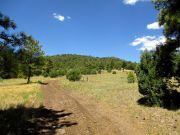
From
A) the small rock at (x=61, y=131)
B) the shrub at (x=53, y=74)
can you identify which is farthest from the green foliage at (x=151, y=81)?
the shrub at (x=53, y=74)

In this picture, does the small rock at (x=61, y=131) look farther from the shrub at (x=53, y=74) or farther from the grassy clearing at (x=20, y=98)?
the shrub at (x=53, y=74)

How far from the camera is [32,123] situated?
47.9 feet

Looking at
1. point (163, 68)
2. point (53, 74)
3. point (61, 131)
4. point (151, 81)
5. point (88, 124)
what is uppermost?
point (53, 74)

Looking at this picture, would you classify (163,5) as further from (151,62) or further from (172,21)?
(151,62)

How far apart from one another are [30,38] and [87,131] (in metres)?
5.15

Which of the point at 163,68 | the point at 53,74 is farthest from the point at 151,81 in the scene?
the point at 53,74

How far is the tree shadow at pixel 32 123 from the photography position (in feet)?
41.2

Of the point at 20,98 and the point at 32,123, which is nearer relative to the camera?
the point at 32,123

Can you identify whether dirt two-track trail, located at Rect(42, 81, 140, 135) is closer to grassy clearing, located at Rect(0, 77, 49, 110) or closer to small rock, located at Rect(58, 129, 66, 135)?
small rock, located at Rect(58, 129, 66, 135)

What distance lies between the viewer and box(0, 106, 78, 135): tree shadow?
12.6 metres

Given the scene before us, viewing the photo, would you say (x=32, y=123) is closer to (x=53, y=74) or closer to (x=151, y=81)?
(x=151, y=81)

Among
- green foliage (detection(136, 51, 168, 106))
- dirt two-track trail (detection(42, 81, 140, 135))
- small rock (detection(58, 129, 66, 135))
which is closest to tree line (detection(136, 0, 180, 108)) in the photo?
green foliage (detection(136, 51, 168, 106))

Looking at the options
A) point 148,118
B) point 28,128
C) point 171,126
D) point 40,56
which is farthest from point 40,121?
point 40,56

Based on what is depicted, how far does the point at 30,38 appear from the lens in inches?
528
